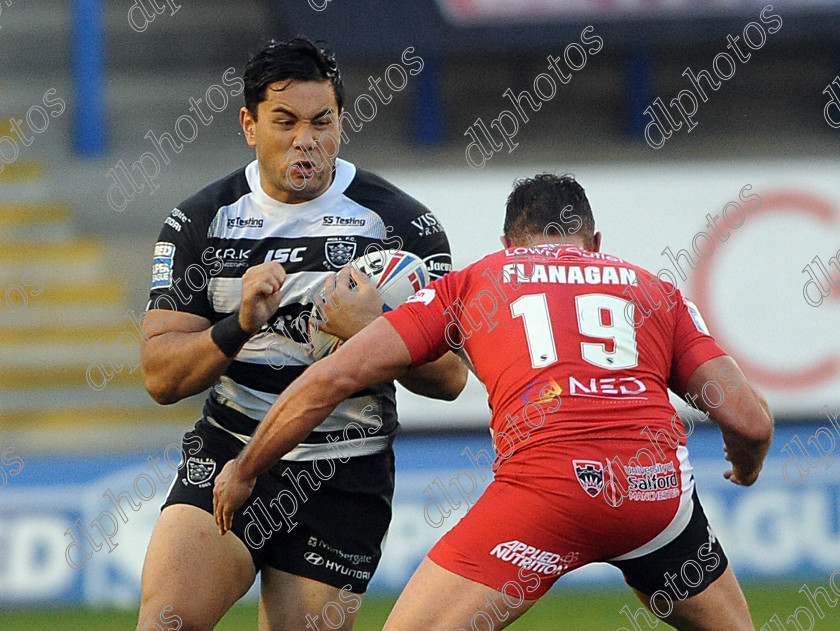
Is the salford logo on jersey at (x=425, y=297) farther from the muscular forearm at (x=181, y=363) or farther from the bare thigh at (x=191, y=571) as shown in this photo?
the bare thigh at (x=191, y=571)

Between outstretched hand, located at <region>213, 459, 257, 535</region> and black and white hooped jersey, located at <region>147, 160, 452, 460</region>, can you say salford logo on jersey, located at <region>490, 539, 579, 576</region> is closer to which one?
outstretched hand, located at <region>213, 459, 257, 535</region>

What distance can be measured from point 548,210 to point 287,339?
0.99 m

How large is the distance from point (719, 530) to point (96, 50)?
753 centimetres

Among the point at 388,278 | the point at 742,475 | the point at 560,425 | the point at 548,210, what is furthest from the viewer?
the point at 388,278

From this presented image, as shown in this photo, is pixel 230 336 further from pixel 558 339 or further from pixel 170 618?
pixel 558 339

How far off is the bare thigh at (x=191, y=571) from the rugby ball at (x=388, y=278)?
68 cm

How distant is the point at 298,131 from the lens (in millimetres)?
3939

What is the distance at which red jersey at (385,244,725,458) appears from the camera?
3430mm

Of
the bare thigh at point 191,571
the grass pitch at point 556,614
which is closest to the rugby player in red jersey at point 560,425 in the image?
the bare thigh at point 191,571

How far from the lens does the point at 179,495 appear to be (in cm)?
394

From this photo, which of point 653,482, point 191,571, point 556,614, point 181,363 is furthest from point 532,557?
point 556,614

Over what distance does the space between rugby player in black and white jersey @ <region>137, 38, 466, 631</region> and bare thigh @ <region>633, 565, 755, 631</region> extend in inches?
42.8

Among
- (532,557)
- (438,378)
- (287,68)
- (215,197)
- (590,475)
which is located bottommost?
(532,557)

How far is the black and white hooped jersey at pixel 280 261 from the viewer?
13.2 ft
